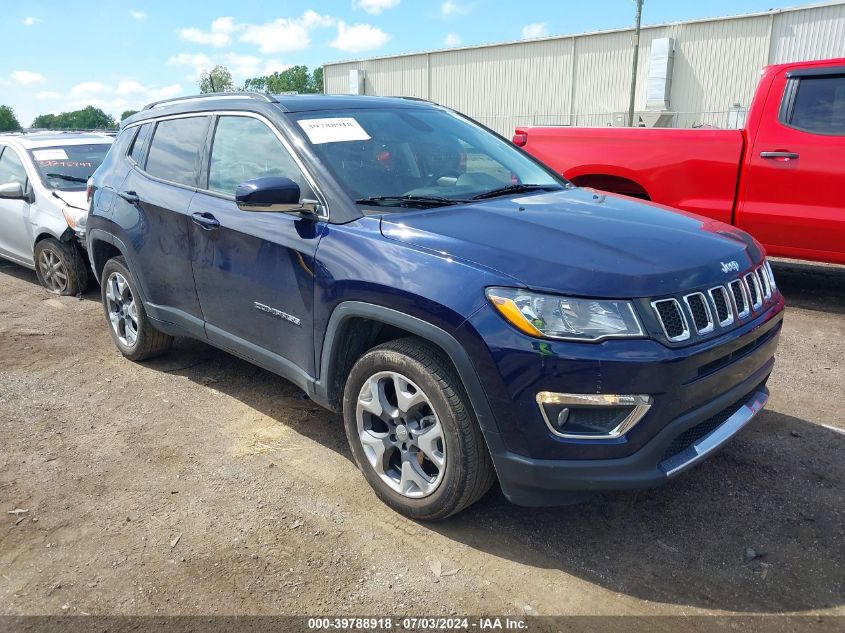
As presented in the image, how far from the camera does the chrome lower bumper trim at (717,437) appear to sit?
2.62 meters

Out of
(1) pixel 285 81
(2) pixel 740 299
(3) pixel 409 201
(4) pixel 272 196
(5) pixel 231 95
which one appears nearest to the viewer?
(2) pixel 740 299

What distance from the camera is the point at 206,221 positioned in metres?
3.82

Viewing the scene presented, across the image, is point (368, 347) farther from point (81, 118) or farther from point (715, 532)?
point (81, 118)

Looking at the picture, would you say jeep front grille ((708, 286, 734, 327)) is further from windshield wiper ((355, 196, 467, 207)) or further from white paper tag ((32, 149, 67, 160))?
white paper tag ((32, 149, 67, 160))

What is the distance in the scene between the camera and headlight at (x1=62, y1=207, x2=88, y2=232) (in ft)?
22.0

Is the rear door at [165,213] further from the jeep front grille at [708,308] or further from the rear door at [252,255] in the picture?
the jeep front grille at [708,308]

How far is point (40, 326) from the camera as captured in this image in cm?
616

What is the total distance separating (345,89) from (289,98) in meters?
45.2

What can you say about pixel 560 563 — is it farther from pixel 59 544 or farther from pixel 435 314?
pixel 59 544

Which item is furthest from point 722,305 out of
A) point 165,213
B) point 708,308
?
point 165,213

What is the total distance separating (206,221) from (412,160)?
3.95 ft

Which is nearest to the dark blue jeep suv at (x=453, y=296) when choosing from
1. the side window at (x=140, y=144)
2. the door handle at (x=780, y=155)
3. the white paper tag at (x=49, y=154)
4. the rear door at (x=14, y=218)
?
the side window at (x=140, y=144)

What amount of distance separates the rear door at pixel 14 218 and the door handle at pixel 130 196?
3406mm

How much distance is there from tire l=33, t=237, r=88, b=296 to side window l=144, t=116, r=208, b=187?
3.03 m
